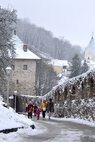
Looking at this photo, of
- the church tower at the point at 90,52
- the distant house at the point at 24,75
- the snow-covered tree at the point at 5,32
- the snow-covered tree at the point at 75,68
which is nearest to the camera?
the snow-covered tree at the point at 5,32

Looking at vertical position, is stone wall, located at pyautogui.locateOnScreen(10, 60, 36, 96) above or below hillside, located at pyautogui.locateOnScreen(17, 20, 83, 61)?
below

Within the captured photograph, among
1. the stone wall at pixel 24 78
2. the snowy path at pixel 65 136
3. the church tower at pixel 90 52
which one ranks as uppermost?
the church tower at pixel 90 52

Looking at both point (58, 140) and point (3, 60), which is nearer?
point (58, 140)

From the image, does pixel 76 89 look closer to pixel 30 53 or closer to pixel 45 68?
pixel 30 53

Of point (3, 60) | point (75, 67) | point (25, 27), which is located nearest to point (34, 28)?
point (25, 27)

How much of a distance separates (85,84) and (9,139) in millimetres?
8921

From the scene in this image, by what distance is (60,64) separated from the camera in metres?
98.6

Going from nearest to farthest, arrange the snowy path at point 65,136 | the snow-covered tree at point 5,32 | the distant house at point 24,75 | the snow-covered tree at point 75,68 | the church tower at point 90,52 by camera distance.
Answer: the snowy path at point 65,136
the snow-covered tree at point 5,32
the distant house at point 24,75
the snow-covered tree at point 75,68
the church tower at point 90,52

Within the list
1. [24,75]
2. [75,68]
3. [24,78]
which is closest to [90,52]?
[75,68]

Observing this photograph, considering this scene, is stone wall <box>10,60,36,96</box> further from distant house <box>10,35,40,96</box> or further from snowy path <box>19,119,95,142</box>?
snowy path <box>19,119,95,142</box>

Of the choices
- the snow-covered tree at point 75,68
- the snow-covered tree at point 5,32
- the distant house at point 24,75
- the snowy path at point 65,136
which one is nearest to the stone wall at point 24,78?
the distant house at point 24,75

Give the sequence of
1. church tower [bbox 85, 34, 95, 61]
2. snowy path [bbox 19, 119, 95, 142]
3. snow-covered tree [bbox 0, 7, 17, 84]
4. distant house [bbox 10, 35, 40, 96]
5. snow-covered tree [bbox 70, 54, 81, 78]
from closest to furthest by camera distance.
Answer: snowy path [bbox 19, 119, 95, 142]
snow-covered tree [bbox 0, 7, 17, 84]
distant house [bbox 10, 35, 40, 96]
snow-covered tree [bbox 70, 54, 81, 78]
church tower [bbox 85, 34, 95, 61]

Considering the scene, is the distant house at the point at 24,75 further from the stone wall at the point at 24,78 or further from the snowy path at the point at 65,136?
the snowy path at the point at 65,136

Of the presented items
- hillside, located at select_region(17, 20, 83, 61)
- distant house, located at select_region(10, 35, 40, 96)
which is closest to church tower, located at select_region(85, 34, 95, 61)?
hillside, located at select_region(17, 20, 83, 61)
